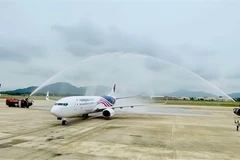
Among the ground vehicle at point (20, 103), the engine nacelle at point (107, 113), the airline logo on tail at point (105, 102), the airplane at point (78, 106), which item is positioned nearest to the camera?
the airplane at point (78, 106)

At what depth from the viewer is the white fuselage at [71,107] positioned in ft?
88.1

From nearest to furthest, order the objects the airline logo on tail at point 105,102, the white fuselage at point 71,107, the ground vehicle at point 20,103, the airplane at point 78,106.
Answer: the white fuselage at point 71,107 → the airplane at point 78,106 → the airline logo on tail at point 105,102 → the ground vehicle at point 20,103

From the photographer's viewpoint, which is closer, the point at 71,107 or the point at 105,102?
the point at 71,107

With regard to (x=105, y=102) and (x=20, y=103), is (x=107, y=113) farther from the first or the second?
(x=20, y=103)

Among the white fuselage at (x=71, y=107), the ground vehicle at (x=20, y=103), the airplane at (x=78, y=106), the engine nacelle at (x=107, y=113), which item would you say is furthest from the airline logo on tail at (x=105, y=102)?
the ground vehicle at (x=20, y=103)

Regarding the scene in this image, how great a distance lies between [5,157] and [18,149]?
192cm

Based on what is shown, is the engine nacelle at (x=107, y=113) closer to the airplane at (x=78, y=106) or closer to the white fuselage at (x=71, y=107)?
the airplane at (x=78, y=106)

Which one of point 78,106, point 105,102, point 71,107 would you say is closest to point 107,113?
point 105,102

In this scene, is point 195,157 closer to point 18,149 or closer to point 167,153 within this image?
point 167,153

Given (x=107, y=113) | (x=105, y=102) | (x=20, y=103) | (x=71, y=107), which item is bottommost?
(x=107, y=113)

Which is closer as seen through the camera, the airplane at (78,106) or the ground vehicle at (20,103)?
the airplane at (78,106)

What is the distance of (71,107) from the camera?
28234 mm

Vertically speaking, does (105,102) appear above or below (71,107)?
above

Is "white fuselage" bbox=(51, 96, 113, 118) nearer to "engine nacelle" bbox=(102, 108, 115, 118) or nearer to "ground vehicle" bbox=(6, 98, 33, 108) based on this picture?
"engine nacelle" bbox=(102, 108, 115, 118)
